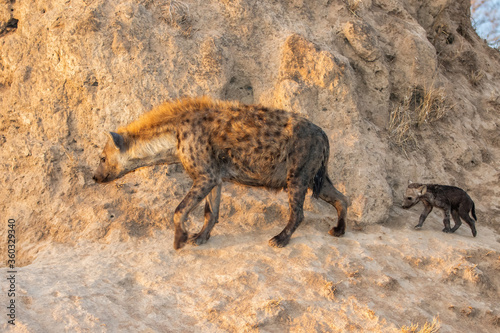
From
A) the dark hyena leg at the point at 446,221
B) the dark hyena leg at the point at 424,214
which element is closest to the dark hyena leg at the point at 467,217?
the dark hyena leg at the point at 446,221

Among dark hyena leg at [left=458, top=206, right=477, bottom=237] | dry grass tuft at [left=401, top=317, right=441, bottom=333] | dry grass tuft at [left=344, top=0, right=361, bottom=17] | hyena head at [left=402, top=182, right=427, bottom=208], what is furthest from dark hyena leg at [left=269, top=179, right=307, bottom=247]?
dry grass tuft at [left=344, top=0, right=361, bottom=17]

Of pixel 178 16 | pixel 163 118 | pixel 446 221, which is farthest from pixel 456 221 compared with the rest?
pixel 178 16

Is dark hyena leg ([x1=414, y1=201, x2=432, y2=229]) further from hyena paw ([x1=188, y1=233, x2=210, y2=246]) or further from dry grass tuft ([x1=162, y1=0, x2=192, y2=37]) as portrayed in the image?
dry grass tuft ([x1=162, y1=0, x2=192, y2=37])

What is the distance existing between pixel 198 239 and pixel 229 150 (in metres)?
0.83

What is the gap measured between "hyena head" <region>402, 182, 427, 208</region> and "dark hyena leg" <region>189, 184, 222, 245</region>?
2.06 metres

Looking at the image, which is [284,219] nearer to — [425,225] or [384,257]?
[384,257]

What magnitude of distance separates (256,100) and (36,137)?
7.79 feet

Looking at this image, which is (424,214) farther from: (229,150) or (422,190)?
(229,150)

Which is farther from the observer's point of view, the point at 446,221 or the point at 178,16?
the point at 178,16

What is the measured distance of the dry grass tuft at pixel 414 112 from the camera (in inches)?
213

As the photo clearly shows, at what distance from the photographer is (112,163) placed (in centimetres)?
419

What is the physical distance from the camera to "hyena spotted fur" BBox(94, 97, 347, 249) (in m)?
3.91

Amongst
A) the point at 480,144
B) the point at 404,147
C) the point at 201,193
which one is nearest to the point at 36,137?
the point at 201,193

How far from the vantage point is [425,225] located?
4793 millimetres
